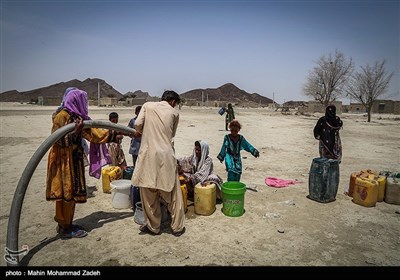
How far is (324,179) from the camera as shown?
5.12 meters

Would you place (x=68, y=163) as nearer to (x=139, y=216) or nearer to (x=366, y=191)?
(x=139, y=216)

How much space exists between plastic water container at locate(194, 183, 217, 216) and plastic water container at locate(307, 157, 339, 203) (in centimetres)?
215

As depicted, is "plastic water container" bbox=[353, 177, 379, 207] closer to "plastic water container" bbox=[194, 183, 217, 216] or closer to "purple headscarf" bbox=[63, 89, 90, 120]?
"plastic water container" bbox=[194, 183, 217, 216]

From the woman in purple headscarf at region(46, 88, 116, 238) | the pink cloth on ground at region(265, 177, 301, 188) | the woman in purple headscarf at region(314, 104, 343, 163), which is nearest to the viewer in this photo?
the woman in purple headscarf at region(46, 88, 116, 238)

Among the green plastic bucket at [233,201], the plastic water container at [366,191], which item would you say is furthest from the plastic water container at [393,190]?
the green plastic bucket at [233,201]

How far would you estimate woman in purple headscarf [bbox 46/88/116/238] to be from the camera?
3.44 meters

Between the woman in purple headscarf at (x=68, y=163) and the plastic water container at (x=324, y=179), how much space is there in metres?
4.05

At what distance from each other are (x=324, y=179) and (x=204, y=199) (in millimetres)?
2433

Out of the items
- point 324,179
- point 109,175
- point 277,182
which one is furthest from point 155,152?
point 277,182

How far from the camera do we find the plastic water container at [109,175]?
5.43m

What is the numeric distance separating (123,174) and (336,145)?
453 cm

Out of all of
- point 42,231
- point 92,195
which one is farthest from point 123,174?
point 42,231

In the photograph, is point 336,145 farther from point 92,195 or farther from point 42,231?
point 42,231

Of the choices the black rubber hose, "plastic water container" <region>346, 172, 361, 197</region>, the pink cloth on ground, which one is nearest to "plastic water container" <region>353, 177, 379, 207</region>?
"plastic water container" <region>346, 172, 361, 197</region>
